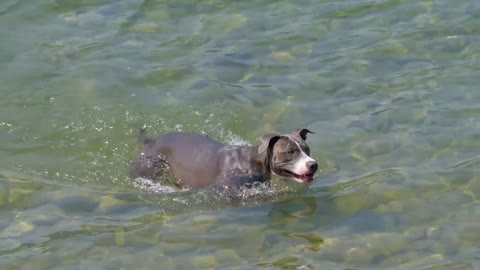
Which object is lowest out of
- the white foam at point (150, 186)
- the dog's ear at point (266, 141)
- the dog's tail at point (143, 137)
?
the white foam at point (150, 186)

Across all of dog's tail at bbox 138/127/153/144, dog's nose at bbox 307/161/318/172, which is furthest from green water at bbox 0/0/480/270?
dog's nose at bbox 307/161/318/172

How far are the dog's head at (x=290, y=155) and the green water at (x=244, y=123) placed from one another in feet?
0.70

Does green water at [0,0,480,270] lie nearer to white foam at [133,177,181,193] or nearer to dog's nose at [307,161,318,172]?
white foam at [133,177,181,193]

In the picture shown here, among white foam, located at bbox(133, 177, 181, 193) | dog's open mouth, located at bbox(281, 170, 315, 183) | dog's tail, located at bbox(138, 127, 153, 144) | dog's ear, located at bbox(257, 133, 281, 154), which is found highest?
dog's ear, located at bbox(257, 133, 281, 154)

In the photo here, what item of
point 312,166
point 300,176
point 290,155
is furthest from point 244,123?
point 312,166

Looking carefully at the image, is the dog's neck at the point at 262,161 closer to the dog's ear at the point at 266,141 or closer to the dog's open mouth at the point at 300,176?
the dog's ear at the point at 266,141

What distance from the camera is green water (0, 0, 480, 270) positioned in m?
7.93

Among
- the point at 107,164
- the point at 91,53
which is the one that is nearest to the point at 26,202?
the point at 107,164

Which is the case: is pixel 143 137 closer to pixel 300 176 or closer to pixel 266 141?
pixel 266 141

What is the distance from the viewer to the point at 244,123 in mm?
10836

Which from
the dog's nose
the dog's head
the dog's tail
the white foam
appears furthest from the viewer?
the dog's tail

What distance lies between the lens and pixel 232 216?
8531mm

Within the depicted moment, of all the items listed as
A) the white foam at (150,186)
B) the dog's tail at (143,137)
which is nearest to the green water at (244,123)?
the white foam at (150,186)

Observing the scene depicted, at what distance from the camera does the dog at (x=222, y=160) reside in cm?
895
